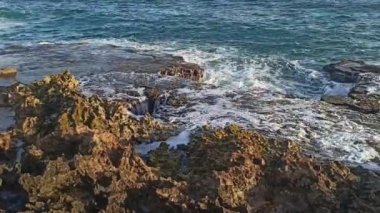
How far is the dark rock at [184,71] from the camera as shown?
2570cm

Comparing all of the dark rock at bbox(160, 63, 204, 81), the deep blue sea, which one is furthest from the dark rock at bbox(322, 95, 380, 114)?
the dark rock at bbox(160, 63, 204, 81)

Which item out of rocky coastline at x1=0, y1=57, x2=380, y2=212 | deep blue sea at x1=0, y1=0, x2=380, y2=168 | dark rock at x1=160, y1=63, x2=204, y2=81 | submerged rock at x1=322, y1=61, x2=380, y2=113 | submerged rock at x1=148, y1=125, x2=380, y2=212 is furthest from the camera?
dark rock at x1=160, y1=63, x2=204, y2=81

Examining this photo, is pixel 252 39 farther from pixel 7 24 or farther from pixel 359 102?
pixel 7 24

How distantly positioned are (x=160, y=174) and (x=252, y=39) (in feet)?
64.7

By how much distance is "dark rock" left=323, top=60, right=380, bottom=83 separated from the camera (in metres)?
25.2

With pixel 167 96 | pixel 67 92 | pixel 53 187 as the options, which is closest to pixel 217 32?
pixel 167 96

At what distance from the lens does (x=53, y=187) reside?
12.8m

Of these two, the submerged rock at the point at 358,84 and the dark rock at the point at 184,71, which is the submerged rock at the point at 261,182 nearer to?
→ the submerged rock at the point at 358,84

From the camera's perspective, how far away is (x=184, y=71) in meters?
26.0

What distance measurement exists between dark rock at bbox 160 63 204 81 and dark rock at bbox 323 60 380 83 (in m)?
5.51

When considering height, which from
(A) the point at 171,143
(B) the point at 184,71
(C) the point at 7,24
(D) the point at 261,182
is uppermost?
(D) the point at 261,182

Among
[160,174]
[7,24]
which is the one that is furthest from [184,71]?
[7,24]

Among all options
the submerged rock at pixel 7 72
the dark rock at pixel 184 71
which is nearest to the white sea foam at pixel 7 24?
the submerged rock at pixel 7 72

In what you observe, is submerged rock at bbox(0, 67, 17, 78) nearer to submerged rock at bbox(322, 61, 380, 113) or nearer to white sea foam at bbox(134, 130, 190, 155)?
white sea foam at bbox(134, 130, 190, 155)
